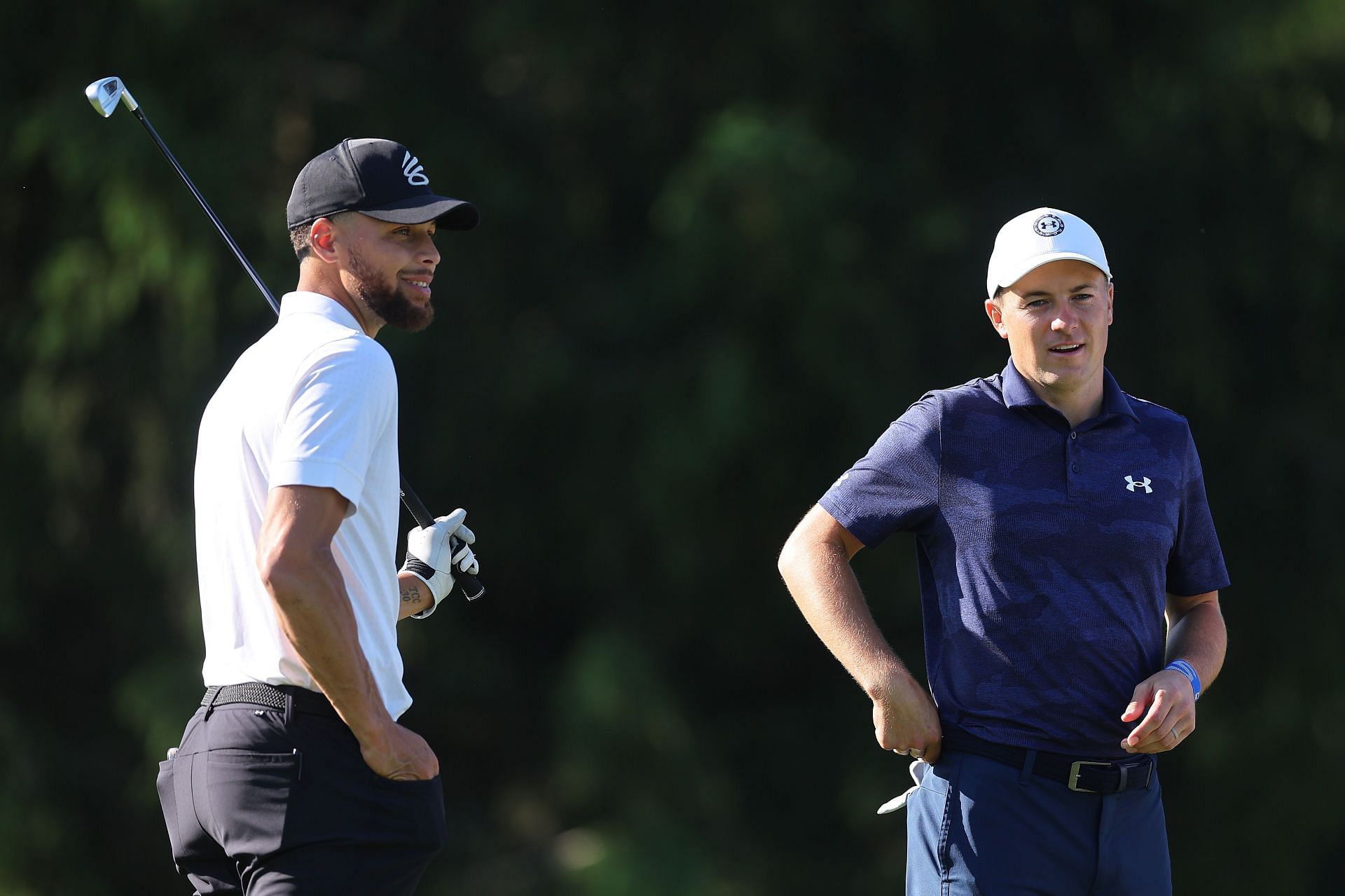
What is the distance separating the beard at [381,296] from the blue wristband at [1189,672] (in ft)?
3.96

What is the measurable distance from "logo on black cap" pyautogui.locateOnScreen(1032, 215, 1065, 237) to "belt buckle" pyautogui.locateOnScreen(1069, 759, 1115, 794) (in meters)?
0.78

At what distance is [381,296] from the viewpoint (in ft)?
7.88

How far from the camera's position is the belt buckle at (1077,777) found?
2.41 meters

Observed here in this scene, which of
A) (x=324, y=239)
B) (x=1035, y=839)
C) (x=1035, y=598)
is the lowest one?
(x=1035, y=839)

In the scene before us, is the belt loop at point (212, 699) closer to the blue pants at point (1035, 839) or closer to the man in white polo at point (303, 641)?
the man in white polo at point (303, 641)

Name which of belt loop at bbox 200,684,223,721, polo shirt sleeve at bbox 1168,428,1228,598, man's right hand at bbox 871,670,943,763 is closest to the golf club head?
belt loop at bbox 200,684,223,721

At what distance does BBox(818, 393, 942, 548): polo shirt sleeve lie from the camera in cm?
250

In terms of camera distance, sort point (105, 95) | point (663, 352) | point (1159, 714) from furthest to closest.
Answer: point (663, 352)
point (105, 95)
point (1159, 714)

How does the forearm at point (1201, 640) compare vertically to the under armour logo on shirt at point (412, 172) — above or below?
below

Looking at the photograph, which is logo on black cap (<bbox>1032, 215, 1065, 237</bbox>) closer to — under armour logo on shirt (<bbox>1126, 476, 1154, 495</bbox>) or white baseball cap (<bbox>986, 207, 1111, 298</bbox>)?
white baseball cap (<bbox>986, 207, 1111, 298</bbox>)

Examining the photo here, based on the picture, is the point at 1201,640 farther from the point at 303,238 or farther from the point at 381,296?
the point at 303,238

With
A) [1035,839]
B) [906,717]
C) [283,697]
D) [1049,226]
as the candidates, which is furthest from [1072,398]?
[283,697]

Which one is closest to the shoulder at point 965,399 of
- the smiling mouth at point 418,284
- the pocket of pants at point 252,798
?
the smiling mouth at point 418,284

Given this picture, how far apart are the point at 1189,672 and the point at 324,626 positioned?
127 cm
